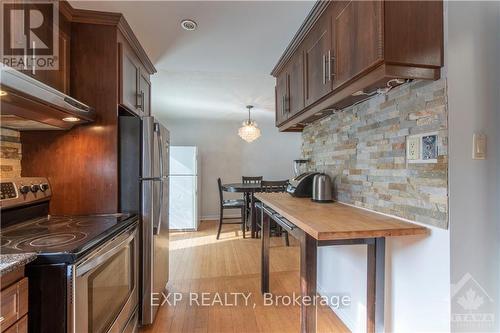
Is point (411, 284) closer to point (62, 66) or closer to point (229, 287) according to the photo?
point (229, 287)

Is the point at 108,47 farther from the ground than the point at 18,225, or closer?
farther from the ground

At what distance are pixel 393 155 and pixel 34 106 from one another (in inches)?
73.3

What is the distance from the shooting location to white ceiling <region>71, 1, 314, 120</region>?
5.47 feet

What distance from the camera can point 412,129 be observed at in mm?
1271

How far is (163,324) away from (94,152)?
140cm

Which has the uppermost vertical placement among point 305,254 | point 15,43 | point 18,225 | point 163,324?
point 15,43

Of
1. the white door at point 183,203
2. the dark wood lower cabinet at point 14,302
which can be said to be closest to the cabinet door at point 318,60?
the dark wood lower cabinet at point 14,302

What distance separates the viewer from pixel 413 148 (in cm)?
126

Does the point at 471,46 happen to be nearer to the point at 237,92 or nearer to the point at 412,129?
the point at 412,129

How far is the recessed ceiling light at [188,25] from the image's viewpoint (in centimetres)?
181

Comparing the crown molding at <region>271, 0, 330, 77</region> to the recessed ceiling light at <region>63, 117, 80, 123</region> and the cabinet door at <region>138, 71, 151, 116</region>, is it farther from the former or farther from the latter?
the recessed ceiling light at <region>63, 117, 80, 123</region>

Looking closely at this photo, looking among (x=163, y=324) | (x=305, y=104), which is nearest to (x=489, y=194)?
(x=305, y=104)

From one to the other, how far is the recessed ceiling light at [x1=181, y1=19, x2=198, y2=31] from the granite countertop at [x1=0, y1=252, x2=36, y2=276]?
5.28 ft

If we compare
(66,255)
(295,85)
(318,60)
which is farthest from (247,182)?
(66,255)
